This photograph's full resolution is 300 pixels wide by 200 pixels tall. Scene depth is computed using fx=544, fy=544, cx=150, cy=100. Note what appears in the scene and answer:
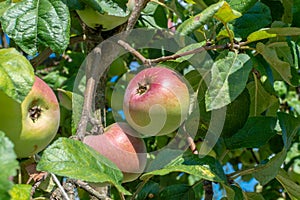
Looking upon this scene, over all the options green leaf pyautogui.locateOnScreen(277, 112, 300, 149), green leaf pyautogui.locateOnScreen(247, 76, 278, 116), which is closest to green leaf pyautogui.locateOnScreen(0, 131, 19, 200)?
green leaf pyautogui.locateOnScreen(277, 112, 300, 149)

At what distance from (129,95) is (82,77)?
14.2 inches

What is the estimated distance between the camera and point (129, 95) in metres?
1.06

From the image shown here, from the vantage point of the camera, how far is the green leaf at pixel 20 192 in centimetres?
76

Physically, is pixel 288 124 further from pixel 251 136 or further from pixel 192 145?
pixel 192 145

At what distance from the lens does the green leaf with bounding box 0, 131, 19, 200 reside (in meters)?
0.56

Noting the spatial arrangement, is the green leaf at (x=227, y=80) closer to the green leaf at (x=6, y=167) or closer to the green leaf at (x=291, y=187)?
the green leaf at (x=291, y=187)

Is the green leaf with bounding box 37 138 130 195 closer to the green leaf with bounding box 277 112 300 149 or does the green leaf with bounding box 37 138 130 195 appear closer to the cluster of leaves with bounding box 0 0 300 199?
the cluster of leaves with bounding box 0 0 300 199

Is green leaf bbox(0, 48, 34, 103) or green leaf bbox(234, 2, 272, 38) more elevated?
green leaf bbox(0, 48, 34, 103)

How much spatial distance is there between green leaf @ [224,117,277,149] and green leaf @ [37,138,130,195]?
17.3 inches

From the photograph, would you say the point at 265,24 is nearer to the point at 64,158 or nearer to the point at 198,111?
the point at 198,111

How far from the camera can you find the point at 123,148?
3.36 feet

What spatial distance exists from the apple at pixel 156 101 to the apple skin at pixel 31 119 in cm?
16

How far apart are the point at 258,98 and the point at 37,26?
66 centimetres

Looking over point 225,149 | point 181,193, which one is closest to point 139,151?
point 181,193
